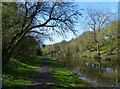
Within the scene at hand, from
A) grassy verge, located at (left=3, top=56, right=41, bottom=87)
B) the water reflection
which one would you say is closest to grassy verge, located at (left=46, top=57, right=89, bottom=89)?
the water reflection

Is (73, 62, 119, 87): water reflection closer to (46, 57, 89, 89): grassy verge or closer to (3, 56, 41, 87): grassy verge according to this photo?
(46, 57, 89, 89): grassy verge

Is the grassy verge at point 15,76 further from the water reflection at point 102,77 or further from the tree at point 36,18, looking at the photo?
the water reflection at point 102,77

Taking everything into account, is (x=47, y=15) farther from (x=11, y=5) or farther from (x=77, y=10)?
(x=11, y=5)

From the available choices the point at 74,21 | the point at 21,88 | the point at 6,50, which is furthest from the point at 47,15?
the point at 21,88

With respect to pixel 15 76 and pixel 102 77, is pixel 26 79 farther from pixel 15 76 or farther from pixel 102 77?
pixel 102 77

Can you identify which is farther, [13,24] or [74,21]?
[74,21]

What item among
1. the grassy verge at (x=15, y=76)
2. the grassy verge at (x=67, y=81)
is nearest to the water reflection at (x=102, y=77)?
the grassy verge at (x=67, y=81)

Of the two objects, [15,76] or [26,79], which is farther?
[15,76]

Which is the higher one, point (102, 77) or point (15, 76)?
point (15, 76)

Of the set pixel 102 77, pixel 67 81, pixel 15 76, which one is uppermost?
pixel 15 76

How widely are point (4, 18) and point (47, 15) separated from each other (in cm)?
400

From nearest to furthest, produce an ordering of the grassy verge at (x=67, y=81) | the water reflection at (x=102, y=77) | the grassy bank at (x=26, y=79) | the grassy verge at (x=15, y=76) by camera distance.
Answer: the grassy bank at (x=26, y=79) → the grassy verge at (x=15, y=76) → the grassy verge at (x=67, y=81) → the water reflection at (x=102, y=77)

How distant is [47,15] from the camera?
11.8m

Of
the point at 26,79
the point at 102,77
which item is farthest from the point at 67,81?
the point at 102,77
